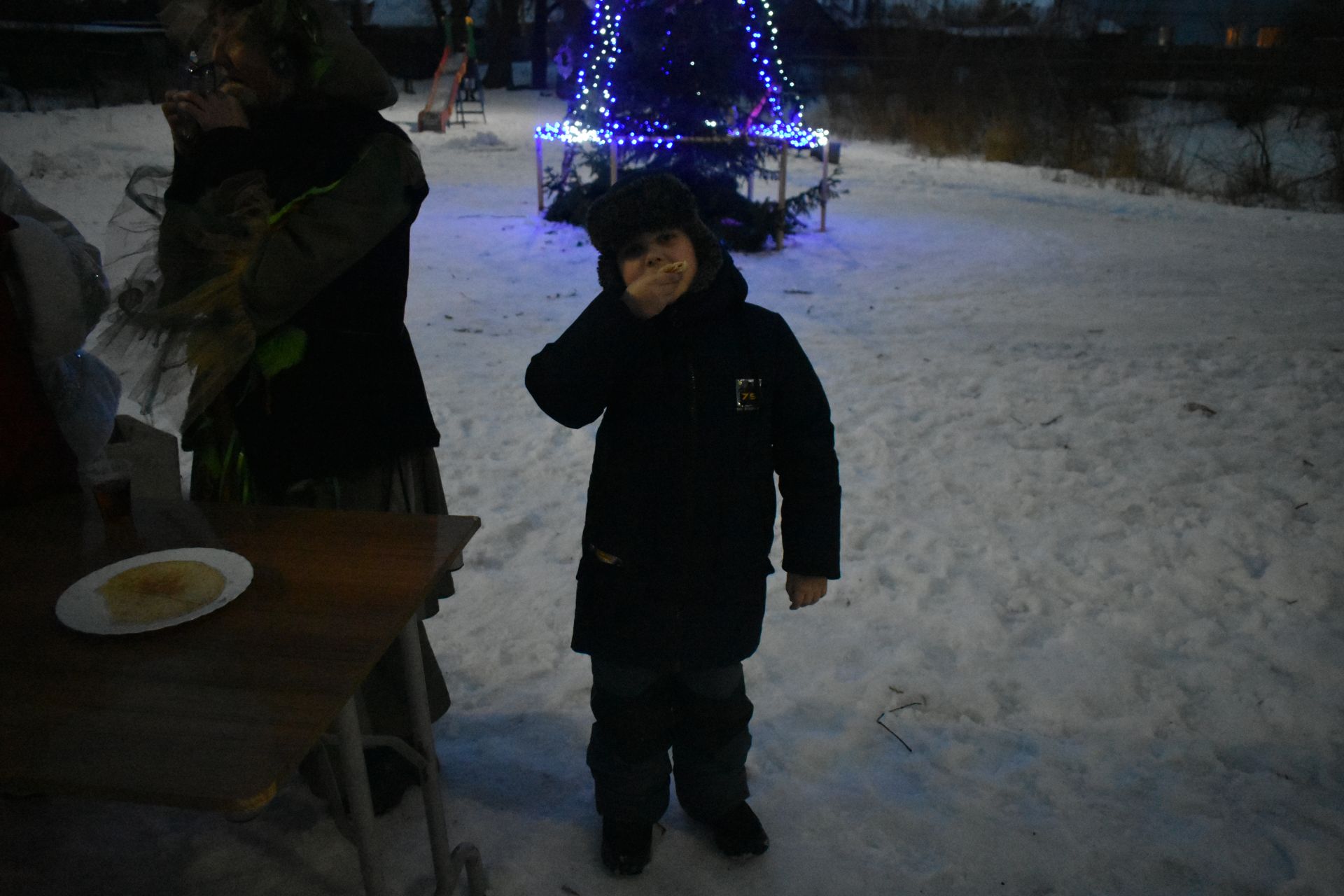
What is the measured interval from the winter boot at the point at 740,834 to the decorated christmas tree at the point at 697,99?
222 inches

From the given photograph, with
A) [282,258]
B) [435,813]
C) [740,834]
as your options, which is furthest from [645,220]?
[740,834]

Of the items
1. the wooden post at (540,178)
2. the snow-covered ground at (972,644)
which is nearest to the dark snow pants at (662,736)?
the snow-covered ground at (972,644)

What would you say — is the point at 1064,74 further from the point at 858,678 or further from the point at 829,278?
the point at 858,678

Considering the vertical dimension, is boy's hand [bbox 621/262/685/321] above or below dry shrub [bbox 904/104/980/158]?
below

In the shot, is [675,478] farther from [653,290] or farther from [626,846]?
[626,846]

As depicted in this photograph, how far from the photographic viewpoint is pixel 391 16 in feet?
112

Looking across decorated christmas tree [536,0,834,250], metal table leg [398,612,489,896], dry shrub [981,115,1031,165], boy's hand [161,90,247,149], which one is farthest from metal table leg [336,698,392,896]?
dry shrub [981,115,1031,165]

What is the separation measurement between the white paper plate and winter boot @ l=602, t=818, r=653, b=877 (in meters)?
1.06

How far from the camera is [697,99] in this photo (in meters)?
7.68

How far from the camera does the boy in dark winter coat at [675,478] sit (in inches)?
70.5

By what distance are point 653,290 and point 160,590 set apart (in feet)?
3.34

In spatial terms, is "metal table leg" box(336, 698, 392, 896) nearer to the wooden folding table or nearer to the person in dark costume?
the wooden folding table

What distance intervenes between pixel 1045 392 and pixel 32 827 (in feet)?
15.8

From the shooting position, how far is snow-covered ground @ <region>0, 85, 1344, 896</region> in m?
2.16
